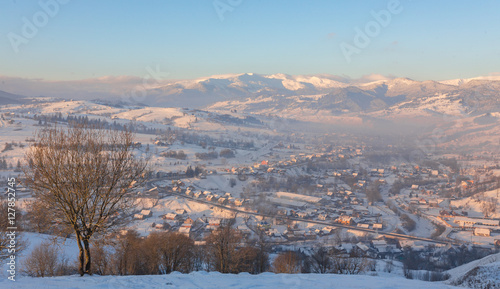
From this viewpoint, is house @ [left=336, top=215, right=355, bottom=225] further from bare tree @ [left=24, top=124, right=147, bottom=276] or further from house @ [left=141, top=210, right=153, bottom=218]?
bare tree @ [left=24, top=124, right=147, bottom=276]

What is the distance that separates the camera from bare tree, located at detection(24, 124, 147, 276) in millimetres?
6086

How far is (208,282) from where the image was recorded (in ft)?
19.0

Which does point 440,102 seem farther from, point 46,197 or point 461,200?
point 46,197

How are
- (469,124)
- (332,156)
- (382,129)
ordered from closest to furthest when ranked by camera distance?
(332,156), (469,124), (382,129)

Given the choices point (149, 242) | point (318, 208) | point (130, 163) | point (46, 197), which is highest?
point (130, 163)

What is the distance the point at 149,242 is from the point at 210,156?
3079cm

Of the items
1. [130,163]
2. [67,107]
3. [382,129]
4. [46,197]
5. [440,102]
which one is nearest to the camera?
[46,197]

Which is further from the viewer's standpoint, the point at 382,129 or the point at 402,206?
the point at 382,129

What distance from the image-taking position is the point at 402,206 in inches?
901

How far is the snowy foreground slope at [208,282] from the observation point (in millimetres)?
5277

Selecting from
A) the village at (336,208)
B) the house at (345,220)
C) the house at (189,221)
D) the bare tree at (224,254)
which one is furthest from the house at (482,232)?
the house at (189,221)

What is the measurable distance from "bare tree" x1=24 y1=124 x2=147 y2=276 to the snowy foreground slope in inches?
41.8

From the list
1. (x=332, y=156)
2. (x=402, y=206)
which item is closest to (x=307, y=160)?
(x=332, y=156)

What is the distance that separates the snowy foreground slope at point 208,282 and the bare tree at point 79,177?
1062 millimetres
